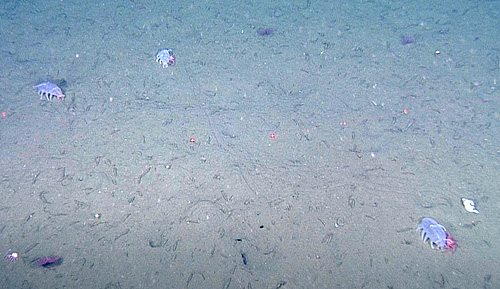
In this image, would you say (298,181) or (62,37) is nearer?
(298,181)

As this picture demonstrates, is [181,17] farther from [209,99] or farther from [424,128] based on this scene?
[424,128]

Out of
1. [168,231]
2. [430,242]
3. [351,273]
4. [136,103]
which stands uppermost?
[136,103]

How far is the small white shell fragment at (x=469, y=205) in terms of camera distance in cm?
353

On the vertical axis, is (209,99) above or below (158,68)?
below

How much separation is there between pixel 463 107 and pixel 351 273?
3.47m

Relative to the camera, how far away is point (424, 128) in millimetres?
4277

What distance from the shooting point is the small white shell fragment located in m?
3.53

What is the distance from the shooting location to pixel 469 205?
3564 mm

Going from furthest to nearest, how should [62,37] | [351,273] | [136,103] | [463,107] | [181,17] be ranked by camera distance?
[181,17] → [62,37] → [463,107] → [136,103] → [351,273]

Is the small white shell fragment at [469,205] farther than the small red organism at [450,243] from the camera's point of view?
Yes

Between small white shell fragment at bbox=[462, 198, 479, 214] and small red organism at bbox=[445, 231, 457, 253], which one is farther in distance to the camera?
small white shell fragment at bbox=[462, 198, 479, 214]

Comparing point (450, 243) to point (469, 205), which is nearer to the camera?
point (450, 243)

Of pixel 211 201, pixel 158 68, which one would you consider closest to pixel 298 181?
pixel 211 201

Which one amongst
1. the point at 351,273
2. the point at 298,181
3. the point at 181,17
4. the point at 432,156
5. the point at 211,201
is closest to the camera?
the point at 351,273
